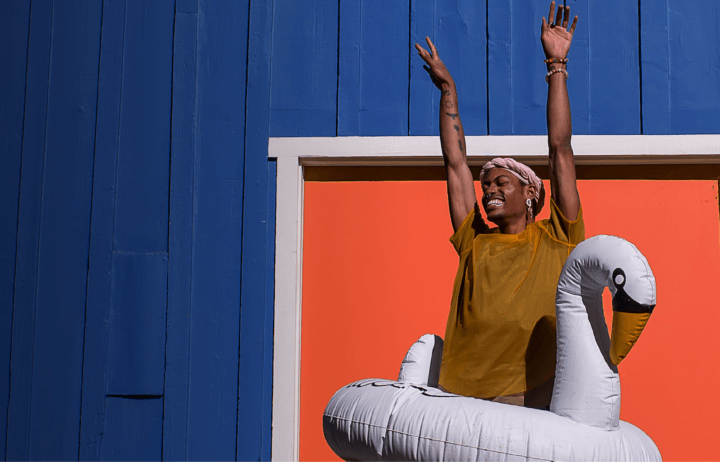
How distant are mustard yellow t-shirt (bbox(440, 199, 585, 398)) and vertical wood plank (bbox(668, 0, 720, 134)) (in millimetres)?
1104

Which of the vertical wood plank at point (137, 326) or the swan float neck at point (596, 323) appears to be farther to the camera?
the vertical wood plank at point (137, 326)

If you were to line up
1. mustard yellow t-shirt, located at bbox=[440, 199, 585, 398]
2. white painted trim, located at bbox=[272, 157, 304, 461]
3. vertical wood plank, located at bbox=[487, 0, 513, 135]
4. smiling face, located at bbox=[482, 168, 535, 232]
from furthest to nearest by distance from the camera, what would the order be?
vertical wood plank, located at bbox=[487, 0, 513, 135] < white painted trim, located at bbox=[272, 157, 304, 461] < smiling face, located at bbox=[482, 168, 535, 232] < mustard yellow t-shirt, located at bbox=[440, 199, 585, 398]

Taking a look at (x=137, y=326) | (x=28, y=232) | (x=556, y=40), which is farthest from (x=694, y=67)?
(x=28, y=232)

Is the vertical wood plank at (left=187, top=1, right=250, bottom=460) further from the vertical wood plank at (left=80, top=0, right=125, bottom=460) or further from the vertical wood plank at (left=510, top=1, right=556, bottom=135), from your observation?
the vertical wood plank at (left=510, top=1, right=556, bottom=135)

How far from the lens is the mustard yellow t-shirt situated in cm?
171

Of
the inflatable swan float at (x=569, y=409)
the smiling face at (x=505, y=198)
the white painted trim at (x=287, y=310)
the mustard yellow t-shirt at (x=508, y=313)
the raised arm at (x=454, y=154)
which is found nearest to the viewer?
the inflatable swan float at (x=569, y=409)

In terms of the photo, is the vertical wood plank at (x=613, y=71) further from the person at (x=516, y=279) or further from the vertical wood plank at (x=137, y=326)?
the vertical wood plank at (x=137, y=326)

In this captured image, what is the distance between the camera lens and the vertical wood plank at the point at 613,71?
2.62 metres

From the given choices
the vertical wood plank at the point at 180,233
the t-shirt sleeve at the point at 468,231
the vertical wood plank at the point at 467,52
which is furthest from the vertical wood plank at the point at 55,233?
the t-shirt sleeve at the point at 468,231

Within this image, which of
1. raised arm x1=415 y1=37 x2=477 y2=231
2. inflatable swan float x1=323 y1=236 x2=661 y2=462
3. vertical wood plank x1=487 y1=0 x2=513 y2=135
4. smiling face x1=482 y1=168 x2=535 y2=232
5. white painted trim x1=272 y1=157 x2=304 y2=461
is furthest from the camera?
vertical wood plank x1=487 y1=0 x2=513 y2=135

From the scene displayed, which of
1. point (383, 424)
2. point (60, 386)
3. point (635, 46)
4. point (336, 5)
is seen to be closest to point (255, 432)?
point (60, 386)

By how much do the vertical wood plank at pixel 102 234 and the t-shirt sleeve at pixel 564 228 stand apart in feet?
5.52

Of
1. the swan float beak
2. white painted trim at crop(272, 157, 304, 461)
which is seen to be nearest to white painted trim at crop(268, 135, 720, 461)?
white painted trim at crop(272, 157, 304, 461)

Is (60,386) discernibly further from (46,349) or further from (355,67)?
(355,67)
